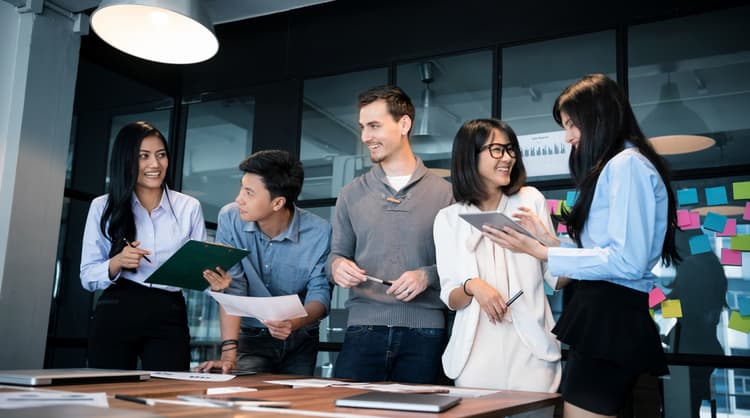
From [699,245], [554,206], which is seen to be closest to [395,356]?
[554,206]

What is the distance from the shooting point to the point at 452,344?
2059 millimetres

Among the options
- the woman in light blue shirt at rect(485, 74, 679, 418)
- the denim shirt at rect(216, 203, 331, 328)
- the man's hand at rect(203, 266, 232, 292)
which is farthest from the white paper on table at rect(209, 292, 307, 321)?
the woman in light blue shirt at rect(485, 74, 679, 418)

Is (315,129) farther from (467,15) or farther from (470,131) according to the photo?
(470,131)

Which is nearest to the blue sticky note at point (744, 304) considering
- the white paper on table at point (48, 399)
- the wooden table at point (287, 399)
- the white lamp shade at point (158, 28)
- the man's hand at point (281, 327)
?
the wooden table at point (287, 399)

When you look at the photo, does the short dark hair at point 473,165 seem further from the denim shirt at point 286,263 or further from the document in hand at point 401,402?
the document in hand at point 401,402

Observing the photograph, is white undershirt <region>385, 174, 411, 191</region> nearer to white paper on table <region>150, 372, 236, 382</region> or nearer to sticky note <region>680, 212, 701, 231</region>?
white paper on table <region>150, 372, 236, 382</region>

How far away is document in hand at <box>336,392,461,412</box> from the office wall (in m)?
3.11

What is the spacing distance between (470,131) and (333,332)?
2.35 meters

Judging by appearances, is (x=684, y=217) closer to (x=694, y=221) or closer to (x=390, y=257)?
(x=694, y=221)

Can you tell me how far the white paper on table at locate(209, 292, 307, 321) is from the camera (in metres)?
1.93

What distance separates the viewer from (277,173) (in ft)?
8.60

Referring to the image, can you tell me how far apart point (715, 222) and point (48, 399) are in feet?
10.6

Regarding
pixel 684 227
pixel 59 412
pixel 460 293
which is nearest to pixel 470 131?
pixel 460 293

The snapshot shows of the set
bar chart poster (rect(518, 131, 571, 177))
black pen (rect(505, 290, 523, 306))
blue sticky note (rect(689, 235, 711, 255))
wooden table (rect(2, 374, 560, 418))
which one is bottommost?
wooden table (rect(2, 374, 560, 418))
